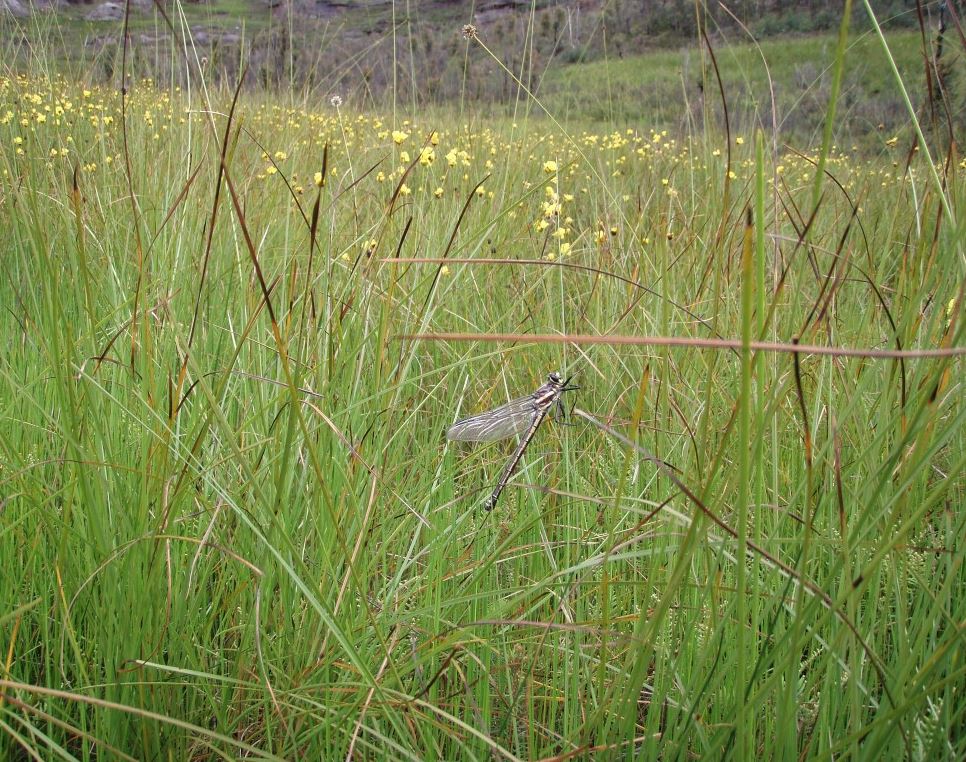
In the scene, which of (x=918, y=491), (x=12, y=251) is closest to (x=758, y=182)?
(x=918, y=491)

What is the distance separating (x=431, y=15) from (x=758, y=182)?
2722cm

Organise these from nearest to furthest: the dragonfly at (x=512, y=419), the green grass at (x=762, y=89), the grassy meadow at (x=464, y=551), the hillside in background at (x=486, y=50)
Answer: the grassy meadow at (x=464, y=551) < the dragonfly at (x=512, y=419) < the hillside in background at (x=486, y=50) < the green grass at (x=762, y=89)

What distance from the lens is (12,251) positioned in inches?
93.6

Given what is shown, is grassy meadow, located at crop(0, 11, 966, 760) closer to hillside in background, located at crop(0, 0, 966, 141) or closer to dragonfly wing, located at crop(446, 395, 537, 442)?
dragonfly wing, located at crop(446, 395, 537, 442)

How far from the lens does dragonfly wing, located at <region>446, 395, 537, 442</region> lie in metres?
1.41

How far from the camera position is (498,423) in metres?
1.43

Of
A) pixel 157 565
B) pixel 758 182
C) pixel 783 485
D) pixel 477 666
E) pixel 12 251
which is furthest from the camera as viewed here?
pixel 12 251

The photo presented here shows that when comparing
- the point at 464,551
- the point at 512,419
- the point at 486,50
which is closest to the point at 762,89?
the point at 486,50

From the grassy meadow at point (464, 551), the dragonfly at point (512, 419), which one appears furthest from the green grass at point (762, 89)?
the grassy meadow at point (464, 551)

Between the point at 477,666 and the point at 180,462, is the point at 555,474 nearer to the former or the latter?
the point at 477,666

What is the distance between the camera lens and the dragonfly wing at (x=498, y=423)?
4.63ft

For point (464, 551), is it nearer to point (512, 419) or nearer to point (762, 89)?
point (512, 419)

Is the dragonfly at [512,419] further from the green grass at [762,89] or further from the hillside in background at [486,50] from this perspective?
the green grass at [762,89]

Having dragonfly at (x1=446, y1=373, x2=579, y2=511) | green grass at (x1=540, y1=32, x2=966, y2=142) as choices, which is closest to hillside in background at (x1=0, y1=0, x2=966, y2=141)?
green grass at (x1=540, y1=32, x2=966, y2=142)
